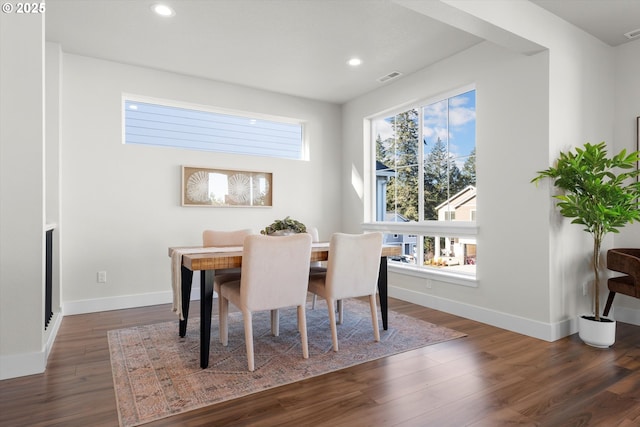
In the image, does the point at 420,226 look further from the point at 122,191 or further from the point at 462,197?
the point at 122,191

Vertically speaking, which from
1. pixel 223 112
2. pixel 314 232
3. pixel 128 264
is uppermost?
pixel 223 112

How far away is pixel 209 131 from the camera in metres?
4.62

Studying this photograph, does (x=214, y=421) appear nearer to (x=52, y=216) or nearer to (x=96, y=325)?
(x=96, y=325)

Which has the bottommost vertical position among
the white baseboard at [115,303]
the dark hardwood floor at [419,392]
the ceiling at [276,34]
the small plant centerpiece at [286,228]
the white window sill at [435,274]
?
the dark hardwood floor at [419,392]

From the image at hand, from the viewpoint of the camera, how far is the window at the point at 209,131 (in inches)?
167

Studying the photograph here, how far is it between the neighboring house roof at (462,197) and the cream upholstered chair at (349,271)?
1375 millimetres

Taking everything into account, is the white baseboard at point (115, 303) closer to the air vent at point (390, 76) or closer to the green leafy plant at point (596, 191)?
the air vent at point (390, 76)

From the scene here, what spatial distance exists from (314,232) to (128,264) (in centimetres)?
209

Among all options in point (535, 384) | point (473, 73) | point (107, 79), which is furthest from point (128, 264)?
point (473, 73)

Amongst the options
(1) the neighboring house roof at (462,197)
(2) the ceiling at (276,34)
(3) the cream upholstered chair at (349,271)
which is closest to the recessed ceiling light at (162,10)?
(2) the ceiling at (276,34)

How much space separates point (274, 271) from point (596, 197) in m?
2.54

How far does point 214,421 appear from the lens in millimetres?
1817

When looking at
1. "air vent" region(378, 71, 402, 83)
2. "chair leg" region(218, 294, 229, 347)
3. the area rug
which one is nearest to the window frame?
"air vent" region(378, 71, 402, 83)

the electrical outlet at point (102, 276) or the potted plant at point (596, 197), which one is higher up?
the potted plant at point (596, 197)
